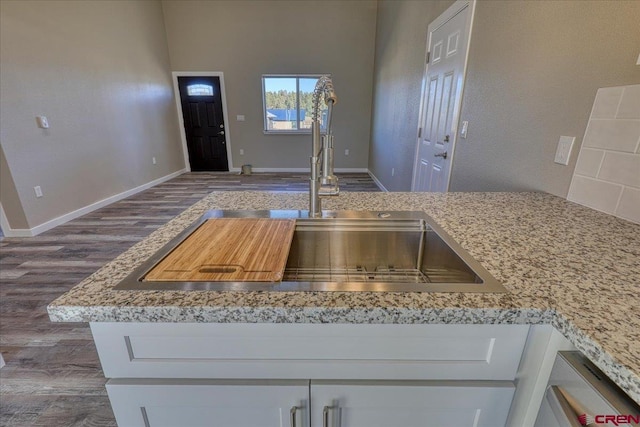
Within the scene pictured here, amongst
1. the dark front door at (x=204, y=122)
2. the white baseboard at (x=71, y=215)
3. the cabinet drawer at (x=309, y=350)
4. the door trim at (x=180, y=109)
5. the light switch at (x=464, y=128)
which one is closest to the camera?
the cabinet drawer at (x=309, y=350)

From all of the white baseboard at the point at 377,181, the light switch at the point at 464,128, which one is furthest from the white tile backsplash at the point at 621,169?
the white baseboard at the point at 377,181

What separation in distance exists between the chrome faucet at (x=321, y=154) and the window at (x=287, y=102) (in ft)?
17.0

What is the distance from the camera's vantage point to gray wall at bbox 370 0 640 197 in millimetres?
1051

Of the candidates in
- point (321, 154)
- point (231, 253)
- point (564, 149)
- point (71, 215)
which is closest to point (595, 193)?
point (564, 149)

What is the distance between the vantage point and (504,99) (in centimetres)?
165

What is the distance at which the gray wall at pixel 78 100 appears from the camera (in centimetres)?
284

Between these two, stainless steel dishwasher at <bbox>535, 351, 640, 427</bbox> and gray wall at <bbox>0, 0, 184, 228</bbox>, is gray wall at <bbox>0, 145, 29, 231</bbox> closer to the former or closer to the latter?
gray wall at <bbox>0, 0, 184, 228</bbox>

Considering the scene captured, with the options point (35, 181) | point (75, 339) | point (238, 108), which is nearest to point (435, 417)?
point (75, 339)

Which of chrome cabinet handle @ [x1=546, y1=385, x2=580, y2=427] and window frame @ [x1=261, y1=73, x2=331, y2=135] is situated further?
window frame @ [x1=261, y1=73, x2=331, y2=135]

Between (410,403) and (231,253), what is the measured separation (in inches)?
21.5

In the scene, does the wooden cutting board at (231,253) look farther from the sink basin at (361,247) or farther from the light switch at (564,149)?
the light switch at (564,149)

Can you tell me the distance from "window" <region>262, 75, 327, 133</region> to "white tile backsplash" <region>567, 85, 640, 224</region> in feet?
17.0

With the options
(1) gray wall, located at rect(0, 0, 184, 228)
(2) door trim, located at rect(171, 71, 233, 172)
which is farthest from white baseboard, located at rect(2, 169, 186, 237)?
(2) door trim, located at rect(171, 71, 233, 172)
